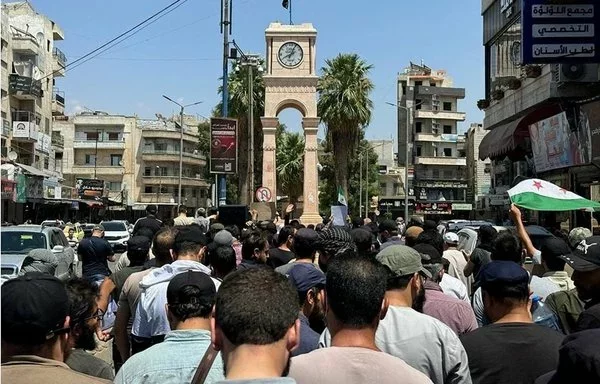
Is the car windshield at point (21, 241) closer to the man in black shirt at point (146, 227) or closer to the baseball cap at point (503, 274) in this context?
the man in black shirt at point (146, 227)

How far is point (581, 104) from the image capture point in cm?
2031

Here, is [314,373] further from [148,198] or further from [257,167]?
[148,198]

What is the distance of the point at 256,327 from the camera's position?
7.33 feet

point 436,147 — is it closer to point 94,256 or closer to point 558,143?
point 558,143

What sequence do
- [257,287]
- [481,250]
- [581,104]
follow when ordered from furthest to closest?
1. [581,104]
2. [481,250]
3. [257,287]

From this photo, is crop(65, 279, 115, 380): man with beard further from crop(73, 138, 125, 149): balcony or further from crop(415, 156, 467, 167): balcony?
crop(415, 156, 467, 167): balcony

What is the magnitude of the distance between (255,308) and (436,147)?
77.9m

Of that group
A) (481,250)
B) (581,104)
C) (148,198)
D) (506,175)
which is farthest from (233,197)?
(481,250)

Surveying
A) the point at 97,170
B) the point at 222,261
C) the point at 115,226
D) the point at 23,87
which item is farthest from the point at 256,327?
the point at 97,170

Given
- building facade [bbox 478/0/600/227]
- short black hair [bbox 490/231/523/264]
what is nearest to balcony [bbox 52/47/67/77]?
building facade [bbox 478/0/600/227]

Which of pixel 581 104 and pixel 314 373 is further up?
pixel 581 104

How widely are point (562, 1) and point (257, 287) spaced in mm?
18435

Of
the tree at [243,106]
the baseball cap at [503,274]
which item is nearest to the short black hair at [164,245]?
the baseball cap at [503,274]

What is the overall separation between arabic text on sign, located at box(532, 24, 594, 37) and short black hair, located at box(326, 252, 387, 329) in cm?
1726
